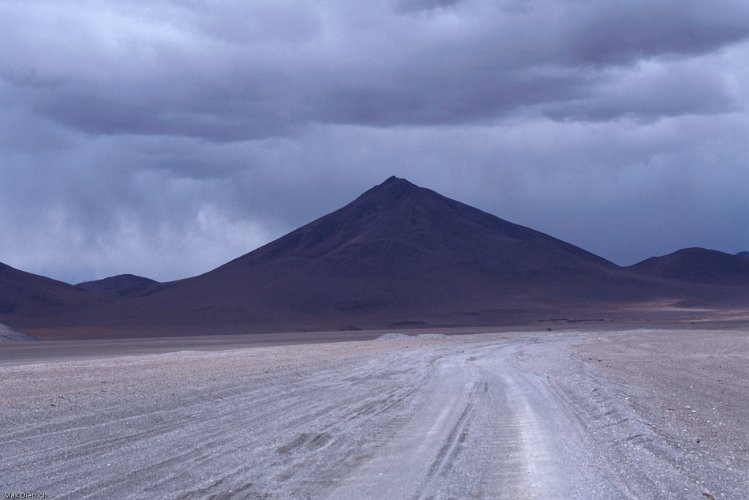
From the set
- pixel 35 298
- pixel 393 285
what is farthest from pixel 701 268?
pixel 35 298

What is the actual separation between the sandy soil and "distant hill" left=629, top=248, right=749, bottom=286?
514ft

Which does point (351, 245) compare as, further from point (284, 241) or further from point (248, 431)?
point (248, 431)

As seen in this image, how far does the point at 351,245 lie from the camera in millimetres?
155875

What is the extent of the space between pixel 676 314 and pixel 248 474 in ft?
368

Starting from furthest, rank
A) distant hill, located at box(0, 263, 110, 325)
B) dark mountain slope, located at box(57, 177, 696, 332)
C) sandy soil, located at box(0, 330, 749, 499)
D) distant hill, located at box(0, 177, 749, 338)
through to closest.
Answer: distant hill, located at box(0, 263, 110, 325)
dark mountain slope, located at box(57, 177, 696, 332)
distant hill, located at box(0, 177, 749, 338)
sandy soil, located at box(0, 330, 749, 499)

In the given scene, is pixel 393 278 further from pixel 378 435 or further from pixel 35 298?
pixel 378 435

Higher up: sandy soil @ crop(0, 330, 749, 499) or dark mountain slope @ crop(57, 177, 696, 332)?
dark mountain slope @ crop(57, 177, 696, 332)

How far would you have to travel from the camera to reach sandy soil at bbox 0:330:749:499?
422 inches

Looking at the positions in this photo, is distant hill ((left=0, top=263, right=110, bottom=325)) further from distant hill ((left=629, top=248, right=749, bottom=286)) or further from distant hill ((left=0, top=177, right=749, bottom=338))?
distant hill ((left=629, top=248, right=749, bottom=286))

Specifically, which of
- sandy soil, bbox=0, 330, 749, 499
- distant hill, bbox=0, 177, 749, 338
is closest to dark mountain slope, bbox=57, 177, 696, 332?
distant hill, bbox=0, 177, 749, 338

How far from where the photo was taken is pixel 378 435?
14.5 meters

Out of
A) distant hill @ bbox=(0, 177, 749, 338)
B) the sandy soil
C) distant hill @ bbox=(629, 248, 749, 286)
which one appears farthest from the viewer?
distant hill @ bbox=(629, 248, 749, 286)

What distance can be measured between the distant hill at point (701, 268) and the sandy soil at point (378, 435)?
156537mm

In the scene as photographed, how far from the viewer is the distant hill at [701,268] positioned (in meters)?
176
